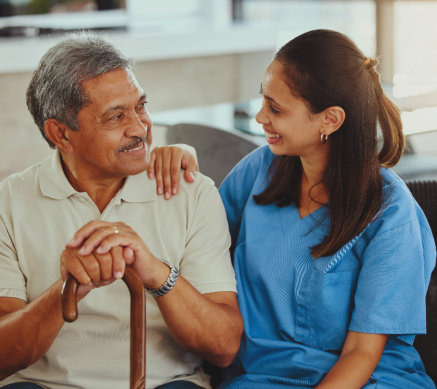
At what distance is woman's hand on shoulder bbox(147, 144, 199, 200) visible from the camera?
147cm

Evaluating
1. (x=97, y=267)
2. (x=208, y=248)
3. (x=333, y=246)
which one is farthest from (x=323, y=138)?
(x=97, y=267)

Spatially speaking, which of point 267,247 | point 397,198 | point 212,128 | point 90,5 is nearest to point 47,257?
point 267,247

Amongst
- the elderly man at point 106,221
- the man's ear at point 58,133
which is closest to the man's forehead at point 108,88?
the elderly man at point 106,221

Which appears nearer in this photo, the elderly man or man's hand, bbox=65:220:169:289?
man's hand, bbox=65:220:169:289

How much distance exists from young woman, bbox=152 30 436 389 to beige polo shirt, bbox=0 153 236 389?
0.11 meters

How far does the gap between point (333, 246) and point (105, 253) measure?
1.57 feet

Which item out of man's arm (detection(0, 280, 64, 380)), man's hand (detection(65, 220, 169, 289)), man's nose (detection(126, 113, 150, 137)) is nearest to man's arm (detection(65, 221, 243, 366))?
man's hand (detection(65, 220, 169, 289))

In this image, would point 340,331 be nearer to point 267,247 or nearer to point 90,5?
point 267,247

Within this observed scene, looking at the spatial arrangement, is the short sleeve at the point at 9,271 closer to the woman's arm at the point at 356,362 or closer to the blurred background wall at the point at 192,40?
the woman's arm at the point at 356,362

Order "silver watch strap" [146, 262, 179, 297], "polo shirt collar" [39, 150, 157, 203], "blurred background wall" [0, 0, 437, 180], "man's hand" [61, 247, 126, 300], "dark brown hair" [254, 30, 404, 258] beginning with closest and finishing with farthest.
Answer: "man's hand" [61, 247, 126, 300], "silver watch strap" [146, 262, 179, 297], "dark brown hair" [254, 30, 404, 258], "polo shirt collar" [39, 150, 157, 203], "blurred background wall" [0, 0, 437, 180]

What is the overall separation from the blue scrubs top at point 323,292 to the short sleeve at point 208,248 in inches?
2.4

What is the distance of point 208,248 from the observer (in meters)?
1.43

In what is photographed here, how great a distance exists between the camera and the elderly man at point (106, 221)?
1395 millimetres

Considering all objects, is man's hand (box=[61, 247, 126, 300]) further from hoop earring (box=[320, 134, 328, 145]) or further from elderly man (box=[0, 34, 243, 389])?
hoop earring (box=[320, 134, 328, 145])
